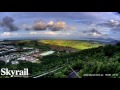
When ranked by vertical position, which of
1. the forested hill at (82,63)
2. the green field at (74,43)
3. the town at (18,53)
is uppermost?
the green field at (74,43)

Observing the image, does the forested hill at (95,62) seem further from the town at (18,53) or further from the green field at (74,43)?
the town at (18,53)

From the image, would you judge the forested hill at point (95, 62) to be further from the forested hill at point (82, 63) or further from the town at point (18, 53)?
the town at point (18, 53)

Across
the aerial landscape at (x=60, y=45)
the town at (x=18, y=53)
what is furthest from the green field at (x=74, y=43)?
the town at (x=18, y=53)

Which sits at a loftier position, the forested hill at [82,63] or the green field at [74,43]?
the green field at [74,43]

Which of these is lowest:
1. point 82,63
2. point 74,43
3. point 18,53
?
point 82,63

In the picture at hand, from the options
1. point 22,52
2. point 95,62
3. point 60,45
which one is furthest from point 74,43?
point 22,52

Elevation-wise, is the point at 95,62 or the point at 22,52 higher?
the point at 22,52

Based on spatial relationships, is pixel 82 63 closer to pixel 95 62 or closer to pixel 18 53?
pixel 95 62

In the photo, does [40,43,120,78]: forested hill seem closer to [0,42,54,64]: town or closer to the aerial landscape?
the aerial landscape
